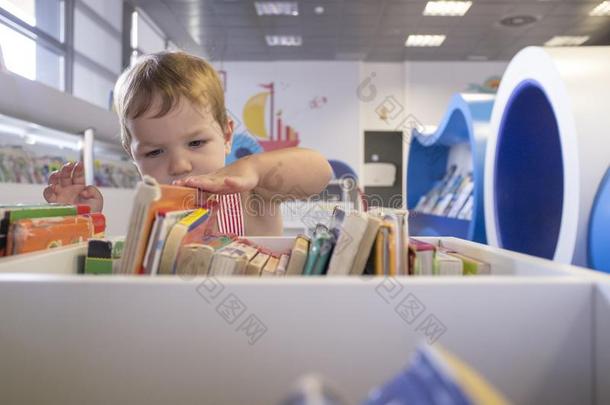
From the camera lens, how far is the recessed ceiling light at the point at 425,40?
22.9 feet

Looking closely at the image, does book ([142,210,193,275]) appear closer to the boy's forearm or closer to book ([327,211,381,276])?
book ([327,211,381,276])

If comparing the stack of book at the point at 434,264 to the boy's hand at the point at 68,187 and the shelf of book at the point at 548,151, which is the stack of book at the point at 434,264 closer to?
the shelf of book at the point at 548,151

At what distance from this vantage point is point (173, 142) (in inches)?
42.6

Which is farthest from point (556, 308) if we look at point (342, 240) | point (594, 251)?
point (594, 251)

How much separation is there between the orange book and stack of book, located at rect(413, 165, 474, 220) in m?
2.17

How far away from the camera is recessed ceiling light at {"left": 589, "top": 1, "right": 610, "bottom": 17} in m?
5.90

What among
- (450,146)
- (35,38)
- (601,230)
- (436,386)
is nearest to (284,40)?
(35,38)

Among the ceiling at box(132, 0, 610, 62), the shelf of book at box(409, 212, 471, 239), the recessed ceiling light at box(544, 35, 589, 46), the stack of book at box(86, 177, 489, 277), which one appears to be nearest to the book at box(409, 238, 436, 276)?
the stack of book at box(86, 177, 489, 277)

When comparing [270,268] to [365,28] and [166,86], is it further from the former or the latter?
[365,28]

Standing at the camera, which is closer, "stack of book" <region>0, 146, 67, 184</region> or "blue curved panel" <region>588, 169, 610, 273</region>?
"blue curved panel" <region>588, 169, 610, 273</region>

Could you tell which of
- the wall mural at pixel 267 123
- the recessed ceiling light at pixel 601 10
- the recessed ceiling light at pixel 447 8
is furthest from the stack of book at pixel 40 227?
the wall mural at pixel 267 123

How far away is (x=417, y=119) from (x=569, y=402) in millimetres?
7862

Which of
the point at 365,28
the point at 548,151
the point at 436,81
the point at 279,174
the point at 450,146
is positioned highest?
the point at 365,28

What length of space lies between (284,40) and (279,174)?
6.60 meters
